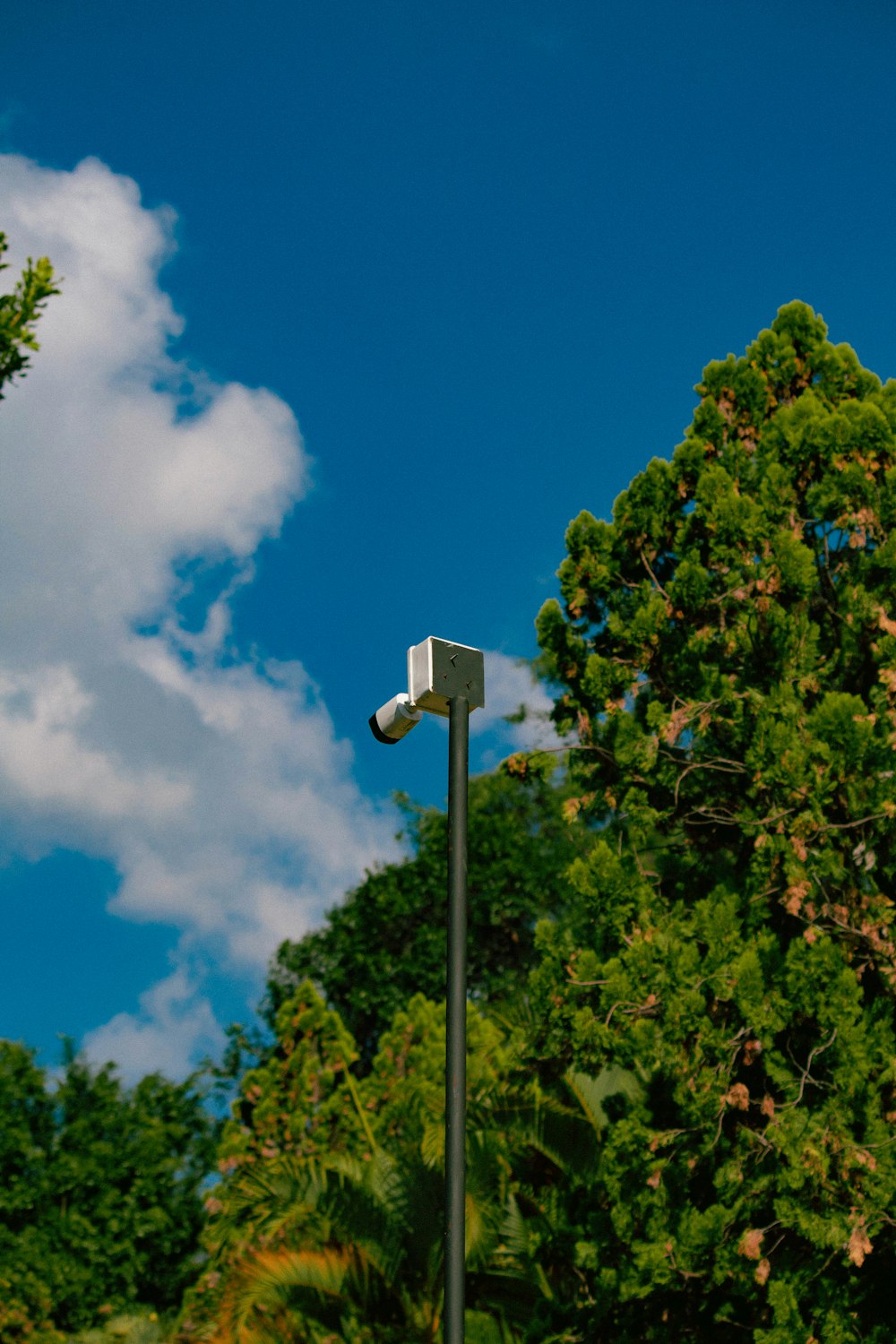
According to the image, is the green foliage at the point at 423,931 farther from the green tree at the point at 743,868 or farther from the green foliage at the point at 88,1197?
the green tree at the point at 743,868

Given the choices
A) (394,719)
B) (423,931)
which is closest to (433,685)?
(394,719)

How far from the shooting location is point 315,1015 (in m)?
15.9

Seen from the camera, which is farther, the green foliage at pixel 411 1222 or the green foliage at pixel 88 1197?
the green foliage at pixel 88 1197

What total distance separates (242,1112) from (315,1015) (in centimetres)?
255

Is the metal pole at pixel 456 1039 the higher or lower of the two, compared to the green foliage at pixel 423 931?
lower

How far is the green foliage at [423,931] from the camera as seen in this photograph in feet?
75.6

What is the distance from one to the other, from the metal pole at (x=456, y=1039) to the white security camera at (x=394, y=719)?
184mm

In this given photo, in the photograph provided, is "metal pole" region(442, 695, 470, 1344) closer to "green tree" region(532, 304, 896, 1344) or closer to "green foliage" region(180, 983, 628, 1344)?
"green tree" region(532, 304, 896, 1344)

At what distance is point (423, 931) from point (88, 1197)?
7.92 m

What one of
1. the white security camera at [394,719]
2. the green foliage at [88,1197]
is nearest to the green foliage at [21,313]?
the white security camera at [394,719]

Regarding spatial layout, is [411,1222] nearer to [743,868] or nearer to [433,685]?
[743,868]

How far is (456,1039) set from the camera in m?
4.57

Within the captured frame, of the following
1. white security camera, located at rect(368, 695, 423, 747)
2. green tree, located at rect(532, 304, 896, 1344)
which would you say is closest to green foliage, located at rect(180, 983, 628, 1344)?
green tree, located at rect(532, 304, 896, 1344)

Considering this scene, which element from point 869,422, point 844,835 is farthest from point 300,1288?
point 869,422
